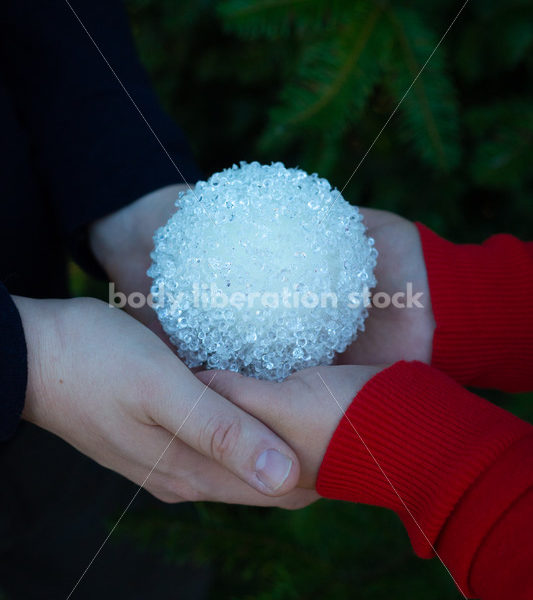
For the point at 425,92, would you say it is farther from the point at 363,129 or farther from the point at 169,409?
the point at 169,409

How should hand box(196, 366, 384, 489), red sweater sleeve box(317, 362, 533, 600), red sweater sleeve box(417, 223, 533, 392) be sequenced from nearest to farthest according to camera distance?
red sweater sleeve box(317, 362, 533, 600), hand box(196, 366, 384, 489), red sweater sleeve box(417, 223, 533, 392)

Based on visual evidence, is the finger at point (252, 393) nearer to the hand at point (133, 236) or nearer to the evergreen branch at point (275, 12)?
the hand at point (133, 236)

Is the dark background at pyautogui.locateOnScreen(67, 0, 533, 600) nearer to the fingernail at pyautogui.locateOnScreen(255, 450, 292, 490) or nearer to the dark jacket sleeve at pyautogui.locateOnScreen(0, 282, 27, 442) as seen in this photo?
the fingernail at pyautogui.locateOnScreen(255, 450, 292, 490)

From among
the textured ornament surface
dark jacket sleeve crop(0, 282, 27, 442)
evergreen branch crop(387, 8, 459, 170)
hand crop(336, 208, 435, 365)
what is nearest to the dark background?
evergreen branch crop(387, 8, 459, 170)

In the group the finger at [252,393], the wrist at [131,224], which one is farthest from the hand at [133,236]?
the finger at [252,393]

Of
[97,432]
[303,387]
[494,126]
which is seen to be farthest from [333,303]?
[494,126]

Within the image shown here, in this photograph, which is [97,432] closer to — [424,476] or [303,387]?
[303,387]
